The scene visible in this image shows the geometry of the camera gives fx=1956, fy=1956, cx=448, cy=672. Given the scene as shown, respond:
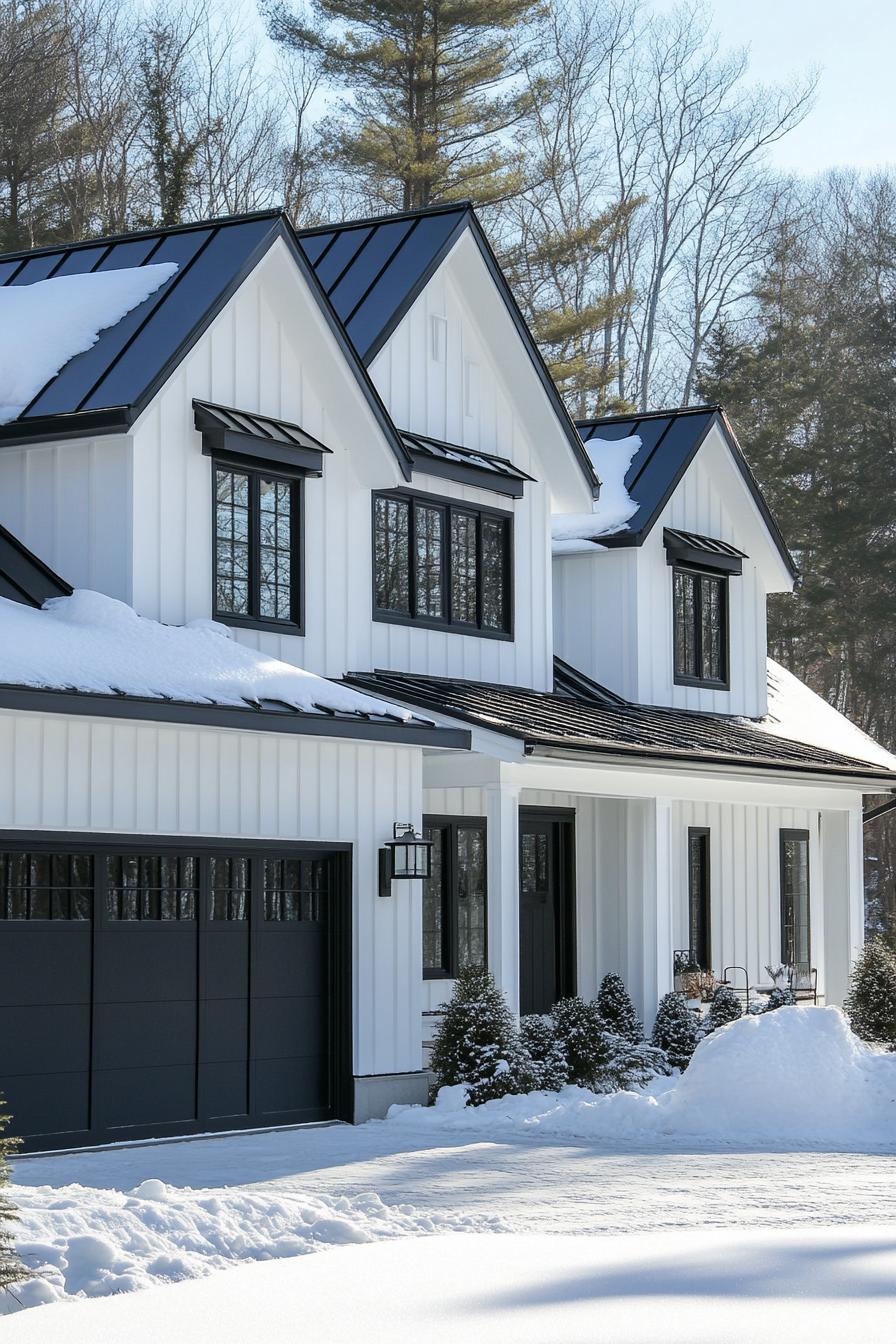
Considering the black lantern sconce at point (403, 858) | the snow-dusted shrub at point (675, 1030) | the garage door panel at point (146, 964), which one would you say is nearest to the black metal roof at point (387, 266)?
the black lantern sconce at point (403, 858)

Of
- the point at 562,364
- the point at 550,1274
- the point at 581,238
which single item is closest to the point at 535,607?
the point at 550,1274

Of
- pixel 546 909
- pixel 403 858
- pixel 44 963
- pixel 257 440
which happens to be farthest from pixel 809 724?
pixel 44 963

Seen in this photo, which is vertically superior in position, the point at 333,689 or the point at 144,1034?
the point at 333,689

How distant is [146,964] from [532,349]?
9.29 metres

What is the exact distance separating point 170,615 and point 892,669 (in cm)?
3065

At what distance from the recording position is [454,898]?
19.2 m

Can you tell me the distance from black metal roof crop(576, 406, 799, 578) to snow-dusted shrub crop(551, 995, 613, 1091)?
737 centimetres

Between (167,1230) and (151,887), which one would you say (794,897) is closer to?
(151,887)

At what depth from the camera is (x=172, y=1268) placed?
8.68 meters

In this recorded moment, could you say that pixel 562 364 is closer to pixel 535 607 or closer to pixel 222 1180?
pixel 535 607

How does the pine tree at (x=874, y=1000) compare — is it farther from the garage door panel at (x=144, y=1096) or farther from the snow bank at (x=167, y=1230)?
the snow bank at (x=167, y=1230)

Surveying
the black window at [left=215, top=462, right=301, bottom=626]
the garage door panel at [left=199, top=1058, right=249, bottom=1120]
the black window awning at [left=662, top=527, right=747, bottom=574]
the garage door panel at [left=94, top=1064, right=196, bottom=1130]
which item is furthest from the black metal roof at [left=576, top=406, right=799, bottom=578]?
the garage door panel at [left=94, top=1064, right=196, bottom=1130]

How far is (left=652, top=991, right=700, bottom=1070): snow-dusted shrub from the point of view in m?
19.2

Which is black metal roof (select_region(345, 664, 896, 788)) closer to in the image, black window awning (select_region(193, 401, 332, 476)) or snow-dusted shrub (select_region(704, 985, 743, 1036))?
black window awning (select_region(193, 401, 332, 476))
